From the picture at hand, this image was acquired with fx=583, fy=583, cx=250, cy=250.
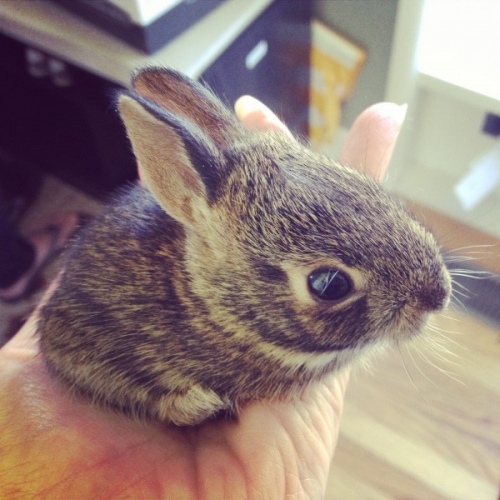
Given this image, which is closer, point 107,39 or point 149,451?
point 149,451

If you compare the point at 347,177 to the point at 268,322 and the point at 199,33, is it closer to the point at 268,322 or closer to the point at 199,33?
the point at 268,322

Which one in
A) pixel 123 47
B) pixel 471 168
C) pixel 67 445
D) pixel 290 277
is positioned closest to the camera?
pixel 290 277

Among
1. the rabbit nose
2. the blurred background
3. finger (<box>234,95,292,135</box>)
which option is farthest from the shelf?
the rabbit nose

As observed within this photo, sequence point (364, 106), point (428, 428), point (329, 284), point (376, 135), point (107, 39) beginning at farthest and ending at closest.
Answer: point (364, 106)
point (428, 428)
point (107, 39)
point (376, 135)
point (329, 284)

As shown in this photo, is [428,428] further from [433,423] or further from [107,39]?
[107,39]

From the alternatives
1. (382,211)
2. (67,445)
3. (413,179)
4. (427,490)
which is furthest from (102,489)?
(413,179)

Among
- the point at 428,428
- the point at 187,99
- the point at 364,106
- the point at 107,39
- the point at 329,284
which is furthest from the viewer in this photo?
the point at 364,106

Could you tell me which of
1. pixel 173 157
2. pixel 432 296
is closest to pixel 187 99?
pixel 173 157
